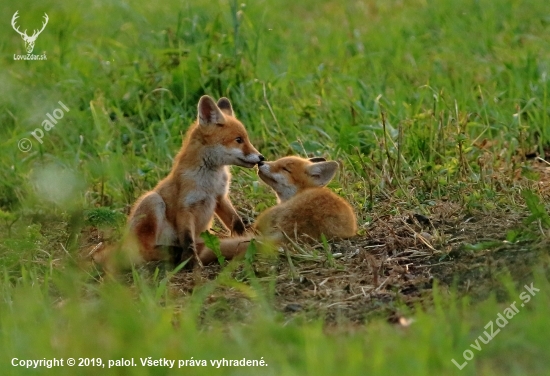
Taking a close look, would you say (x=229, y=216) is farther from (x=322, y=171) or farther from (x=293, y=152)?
(x=293, y=152)

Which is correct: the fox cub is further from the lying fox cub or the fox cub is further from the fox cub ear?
the lying fox cub

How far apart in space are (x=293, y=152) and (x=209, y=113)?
4.51 ft

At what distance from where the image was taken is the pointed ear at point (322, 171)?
7.14m

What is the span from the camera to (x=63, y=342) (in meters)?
4.36

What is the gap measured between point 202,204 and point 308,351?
10.4 ft

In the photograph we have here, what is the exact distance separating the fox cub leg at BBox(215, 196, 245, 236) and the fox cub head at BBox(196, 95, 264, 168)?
32cm

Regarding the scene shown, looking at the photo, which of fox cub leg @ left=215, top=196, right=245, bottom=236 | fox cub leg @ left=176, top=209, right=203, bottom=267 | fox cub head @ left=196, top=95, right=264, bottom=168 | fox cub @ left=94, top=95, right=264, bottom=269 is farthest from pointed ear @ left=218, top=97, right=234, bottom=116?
fox cub leg @ left=176, top=209, right=203, bottom=267

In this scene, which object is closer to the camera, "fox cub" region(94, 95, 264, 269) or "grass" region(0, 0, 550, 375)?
"grass" region(0, 0, 550, 375)

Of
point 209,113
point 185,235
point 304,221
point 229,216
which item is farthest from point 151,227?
point 304,221

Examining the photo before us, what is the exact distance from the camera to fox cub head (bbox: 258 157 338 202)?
7.24 meters

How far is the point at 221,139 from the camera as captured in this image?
286 inches

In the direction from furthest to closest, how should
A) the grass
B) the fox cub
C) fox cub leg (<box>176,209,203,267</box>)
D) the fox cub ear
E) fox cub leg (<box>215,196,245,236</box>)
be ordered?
the fox cub ear < fox cub leg (<box>215,196,245,236</box>) < the fox cub < fox cub leg (<box>176,209,203,267</box>) < the grass

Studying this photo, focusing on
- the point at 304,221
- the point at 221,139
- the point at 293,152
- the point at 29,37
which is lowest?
the point at 293,152

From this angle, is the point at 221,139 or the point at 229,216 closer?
the point at 229,216
